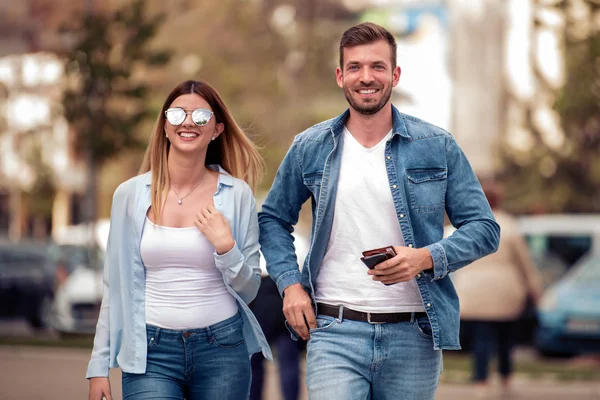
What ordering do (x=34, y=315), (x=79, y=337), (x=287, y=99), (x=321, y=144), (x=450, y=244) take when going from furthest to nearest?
(x=287, y=99)
(x=34, y=315)
(x=79, y=337)
(x=321, y=144)
(x=450, y=244)

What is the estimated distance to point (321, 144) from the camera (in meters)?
4.61

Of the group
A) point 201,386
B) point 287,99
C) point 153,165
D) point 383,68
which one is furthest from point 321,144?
point 287,99

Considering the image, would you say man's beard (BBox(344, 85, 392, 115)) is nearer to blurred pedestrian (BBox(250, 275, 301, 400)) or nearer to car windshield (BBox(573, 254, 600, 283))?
blurred pedestrian (BBox(250, 275, 301, 400))

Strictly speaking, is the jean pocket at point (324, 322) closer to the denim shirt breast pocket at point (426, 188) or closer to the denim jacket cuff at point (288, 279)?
the denim jacket cuff at point (288, 279)

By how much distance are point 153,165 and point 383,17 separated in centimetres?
4574

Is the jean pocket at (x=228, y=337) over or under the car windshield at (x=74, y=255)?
over

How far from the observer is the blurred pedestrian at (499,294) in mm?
10102

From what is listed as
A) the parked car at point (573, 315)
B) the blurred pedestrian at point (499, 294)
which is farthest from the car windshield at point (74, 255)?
the blurred pedestrian at point (499, 294)

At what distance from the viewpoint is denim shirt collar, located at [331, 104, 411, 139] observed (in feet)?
14.8

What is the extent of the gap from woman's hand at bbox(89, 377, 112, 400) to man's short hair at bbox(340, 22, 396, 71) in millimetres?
1514

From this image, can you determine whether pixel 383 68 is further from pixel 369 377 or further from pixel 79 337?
pixel 79 337

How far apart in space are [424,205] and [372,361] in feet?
2.02

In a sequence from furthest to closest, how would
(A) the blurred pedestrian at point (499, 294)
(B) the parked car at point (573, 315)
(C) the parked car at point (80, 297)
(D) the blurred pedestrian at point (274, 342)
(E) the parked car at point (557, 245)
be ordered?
1. (C) the parked car at point (80, 297)
2. (E) the parked car at point (557, 245)
3. (B) the parked car at point (573, 315)
4. (A) the blurred pedestrian at point (499, 294)
5. (D) the blurred pedestrian at point (274, 342)

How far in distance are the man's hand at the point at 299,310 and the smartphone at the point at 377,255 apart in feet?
1.41
